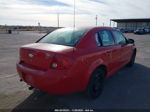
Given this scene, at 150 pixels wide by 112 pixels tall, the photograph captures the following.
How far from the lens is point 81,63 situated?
3.06 m

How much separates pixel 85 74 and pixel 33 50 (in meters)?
1.16

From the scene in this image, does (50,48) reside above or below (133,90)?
above

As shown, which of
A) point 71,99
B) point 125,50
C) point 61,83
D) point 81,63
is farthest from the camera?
point 125,50

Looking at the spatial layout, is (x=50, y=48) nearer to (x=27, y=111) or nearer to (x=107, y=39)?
(x=27, y=111)

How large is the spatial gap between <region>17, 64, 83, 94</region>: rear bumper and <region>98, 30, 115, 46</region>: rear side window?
140 centimetres

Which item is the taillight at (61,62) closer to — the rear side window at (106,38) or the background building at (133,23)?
the rear side window at (106,38)

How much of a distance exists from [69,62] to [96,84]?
Answer: 1160 millimetres

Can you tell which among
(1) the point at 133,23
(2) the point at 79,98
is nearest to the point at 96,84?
(2) the point at 79,98

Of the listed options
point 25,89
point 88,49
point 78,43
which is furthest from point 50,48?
point 25,89

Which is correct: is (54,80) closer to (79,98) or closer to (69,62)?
(69,62)

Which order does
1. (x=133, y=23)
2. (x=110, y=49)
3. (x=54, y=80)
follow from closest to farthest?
(x=54, y=80) → (x=110, y=49) → (x=133, y=23)

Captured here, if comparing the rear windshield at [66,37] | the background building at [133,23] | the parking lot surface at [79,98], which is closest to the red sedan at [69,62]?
the rear windshield at [66,37]

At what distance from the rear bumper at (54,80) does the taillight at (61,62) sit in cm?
9

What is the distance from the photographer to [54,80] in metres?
2.83
